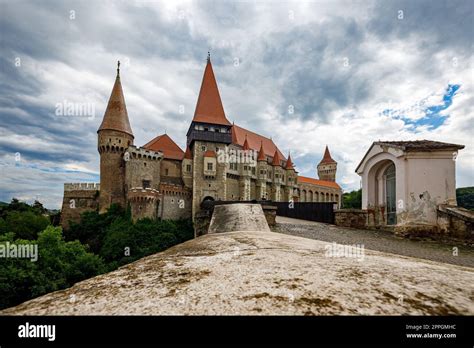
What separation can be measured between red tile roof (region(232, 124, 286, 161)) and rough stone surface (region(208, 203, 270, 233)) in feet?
119

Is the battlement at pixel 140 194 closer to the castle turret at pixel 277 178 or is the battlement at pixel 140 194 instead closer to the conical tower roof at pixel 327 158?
the castle turret at pixel 277 178

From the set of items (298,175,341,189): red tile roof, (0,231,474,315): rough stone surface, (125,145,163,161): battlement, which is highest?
(125,145,163,161): battlement

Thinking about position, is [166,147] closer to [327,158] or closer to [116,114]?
[116,114]

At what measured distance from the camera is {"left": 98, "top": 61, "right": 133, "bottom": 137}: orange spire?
31.7 metres

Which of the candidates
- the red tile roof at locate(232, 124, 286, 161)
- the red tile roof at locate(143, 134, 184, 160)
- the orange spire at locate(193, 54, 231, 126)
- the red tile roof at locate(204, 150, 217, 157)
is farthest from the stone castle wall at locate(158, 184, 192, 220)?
the red tile roof at locate(232, 124, 286, 161)

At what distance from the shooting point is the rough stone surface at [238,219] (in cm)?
611

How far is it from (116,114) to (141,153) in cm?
645

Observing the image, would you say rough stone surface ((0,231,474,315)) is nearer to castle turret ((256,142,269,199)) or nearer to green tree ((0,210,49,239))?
green tree ((0,210,49,239))

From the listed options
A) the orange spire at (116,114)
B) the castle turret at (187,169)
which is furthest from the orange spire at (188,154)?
the orange spire at (116,114)

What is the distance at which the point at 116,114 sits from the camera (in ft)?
106

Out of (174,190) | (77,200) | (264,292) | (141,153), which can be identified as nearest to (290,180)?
(174,190)

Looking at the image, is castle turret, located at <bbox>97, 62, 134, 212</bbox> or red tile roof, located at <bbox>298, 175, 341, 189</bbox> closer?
castle turret, located at <bbox>97, 62, 134, 212</bbox>

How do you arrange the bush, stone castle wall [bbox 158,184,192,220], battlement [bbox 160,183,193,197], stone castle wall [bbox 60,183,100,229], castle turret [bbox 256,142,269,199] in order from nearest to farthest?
the bush → stone castle wall [bbox 158,184,192,220] → battlement [bbox 160,183,193,197] → stone castle wall [bbox 60,183,100,229] → castle turret [bbox 256,142,269,199]

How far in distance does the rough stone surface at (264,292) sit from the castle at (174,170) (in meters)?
29.5
